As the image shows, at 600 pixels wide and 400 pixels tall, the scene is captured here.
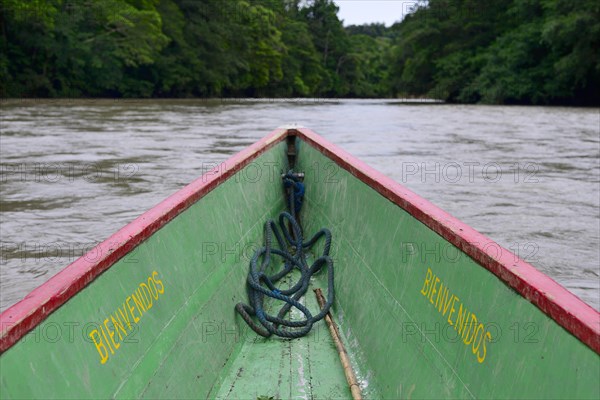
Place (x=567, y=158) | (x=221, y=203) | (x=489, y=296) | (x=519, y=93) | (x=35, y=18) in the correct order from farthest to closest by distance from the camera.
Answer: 1. (x=519, y=93)
2. (x=35, y=18)
3. (x=567, y=158)
4. (x=221, y=203)
5. (x=489, y=296)

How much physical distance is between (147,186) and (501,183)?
5.18 metres

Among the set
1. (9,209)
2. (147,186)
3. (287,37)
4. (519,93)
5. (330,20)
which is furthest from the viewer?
(330,20)

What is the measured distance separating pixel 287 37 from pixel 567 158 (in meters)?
56.6

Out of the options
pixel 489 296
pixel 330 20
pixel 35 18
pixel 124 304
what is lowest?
pixel 124 304

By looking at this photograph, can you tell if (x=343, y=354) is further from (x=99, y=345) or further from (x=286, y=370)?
(x=99, y=345)

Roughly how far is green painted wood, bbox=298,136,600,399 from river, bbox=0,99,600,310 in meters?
2.06

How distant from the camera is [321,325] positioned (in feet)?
10.7

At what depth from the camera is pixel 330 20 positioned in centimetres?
7862

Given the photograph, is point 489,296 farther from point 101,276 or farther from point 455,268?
point 101,276

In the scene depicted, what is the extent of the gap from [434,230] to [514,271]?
574mm

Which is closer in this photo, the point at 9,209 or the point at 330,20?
the point at 9,209

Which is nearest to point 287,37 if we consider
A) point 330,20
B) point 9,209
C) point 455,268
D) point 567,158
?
point 330,20

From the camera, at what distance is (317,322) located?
3279 mm

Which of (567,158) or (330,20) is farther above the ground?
(330,20)
